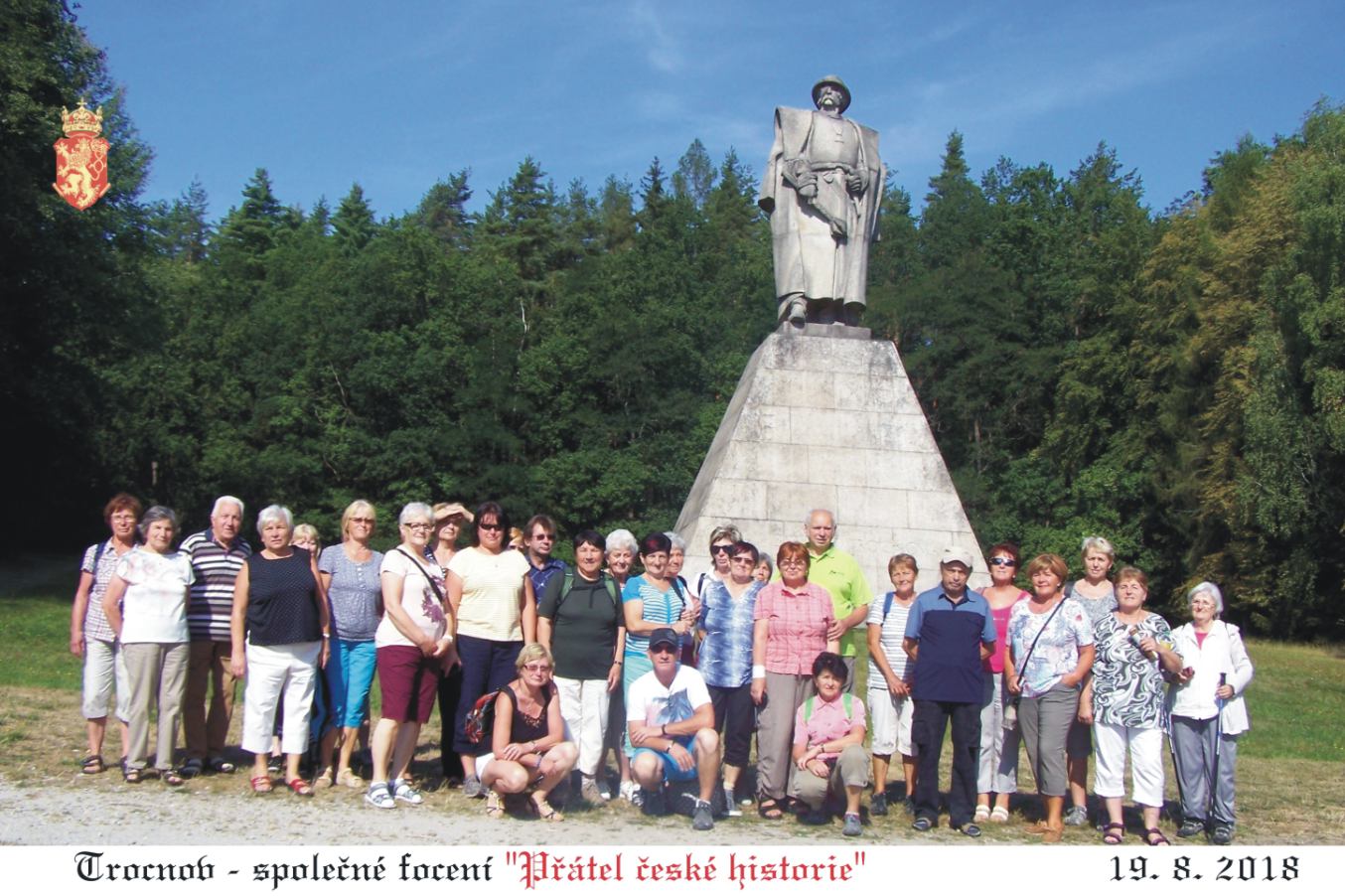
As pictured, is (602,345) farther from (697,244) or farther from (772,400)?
(772,400)

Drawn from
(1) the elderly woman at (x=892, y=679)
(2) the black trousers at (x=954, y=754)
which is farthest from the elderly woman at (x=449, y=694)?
(2) the black trousers at (x=954, y=754)

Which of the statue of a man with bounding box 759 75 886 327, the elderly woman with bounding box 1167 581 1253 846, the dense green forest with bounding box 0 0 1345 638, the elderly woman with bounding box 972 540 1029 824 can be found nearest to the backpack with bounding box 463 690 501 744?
the elderly woman with bounding box 972 540 1029 824

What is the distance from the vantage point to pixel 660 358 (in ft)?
103

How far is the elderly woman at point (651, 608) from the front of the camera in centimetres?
599

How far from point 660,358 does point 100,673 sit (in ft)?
84.4

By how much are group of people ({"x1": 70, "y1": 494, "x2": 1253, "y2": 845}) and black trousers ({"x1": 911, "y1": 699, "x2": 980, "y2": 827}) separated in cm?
1

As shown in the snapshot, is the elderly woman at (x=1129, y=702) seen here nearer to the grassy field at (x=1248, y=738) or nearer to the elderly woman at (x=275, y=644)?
the grassy field at (x=1248, y=738)

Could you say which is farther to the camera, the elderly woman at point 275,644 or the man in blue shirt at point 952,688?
the elderly woman at point 275,644

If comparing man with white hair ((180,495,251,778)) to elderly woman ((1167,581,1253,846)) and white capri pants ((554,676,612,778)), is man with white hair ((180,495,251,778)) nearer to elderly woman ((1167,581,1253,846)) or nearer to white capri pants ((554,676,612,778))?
white capri pants ((554,676,612,778))

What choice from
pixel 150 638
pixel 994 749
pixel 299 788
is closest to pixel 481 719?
pixel 299 788

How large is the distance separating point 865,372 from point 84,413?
1737cm

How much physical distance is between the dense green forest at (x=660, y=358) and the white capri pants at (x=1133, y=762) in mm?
16526

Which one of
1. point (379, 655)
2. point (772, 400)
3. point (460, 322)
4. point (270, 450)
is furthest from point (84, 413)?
point (379, 655)

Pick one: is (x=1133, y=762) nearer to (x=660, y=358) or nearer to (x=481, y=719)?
(x=481, y=719)
